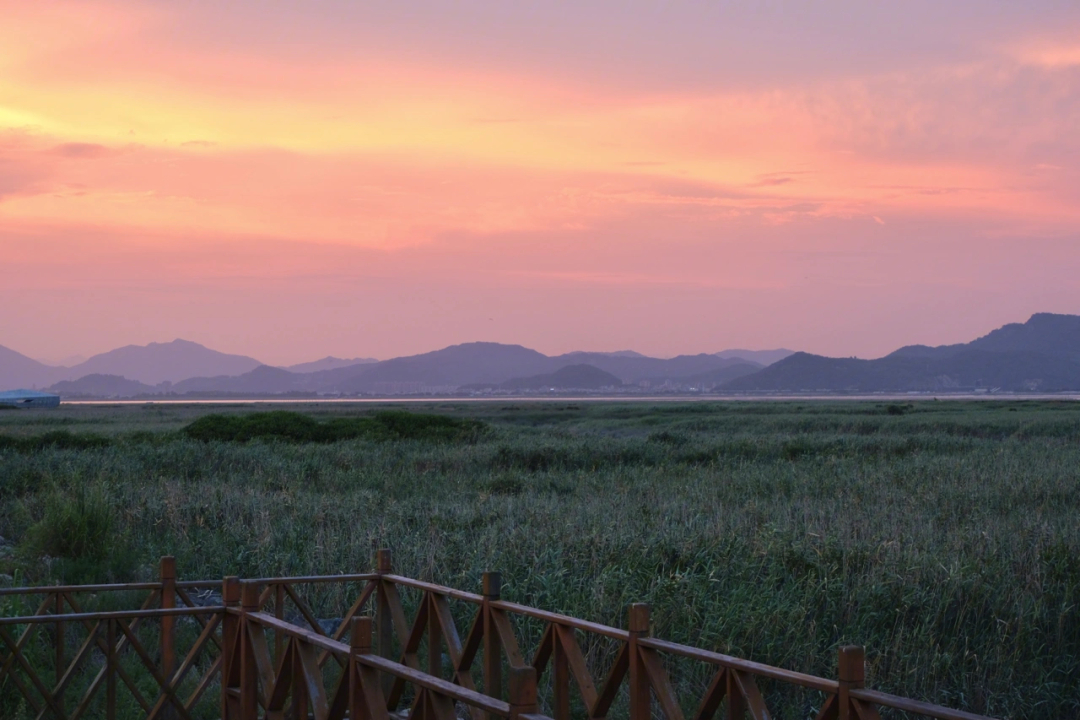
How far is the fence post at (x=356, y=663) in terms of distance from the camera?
3129 mm

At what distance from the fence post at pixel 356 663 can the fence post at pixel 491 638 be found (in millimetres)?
1097

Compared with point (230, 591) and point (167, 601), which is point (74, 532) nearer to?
point (167, 601)

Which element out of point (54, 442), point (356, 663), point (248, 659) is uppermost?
point (356, 663)

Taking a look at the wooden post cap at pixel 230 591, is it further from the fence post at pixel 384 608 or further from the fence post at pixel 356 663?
the fence post at pixel 356 663

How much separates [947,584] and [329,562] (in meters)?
5.95

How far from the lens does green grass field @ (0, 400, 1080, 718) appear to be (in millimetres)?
7746

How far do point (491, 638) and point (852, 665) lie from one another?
6.73 feet

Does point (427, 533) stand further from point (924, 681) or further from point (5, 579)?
point (924, 681)

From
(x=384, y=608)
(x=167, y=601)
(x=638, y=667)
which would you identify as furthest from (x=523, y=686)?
(x=167, y=601)

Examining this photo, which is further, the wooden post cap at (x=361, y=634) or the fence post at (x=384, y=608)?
the fence post at (x=384, y=608)

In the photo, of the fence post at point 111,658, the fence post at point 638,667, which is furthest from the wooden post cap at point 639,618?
the fence post at point 111,658

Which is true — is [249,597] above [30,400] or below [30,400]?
above

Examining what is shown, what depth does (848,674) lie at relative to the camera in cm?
287

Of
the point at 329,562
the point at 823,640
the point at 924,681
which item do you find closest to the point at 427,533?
the point at 329,562
